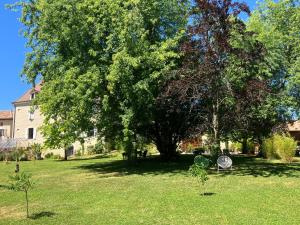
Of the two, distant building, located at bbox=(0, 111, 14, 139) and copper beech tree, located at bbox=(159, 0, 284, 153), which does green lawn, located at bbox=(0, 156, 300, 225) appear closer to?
copper beech tree, located at bbox=(159, 0, 284, 153)

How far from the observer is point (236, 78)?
2178 cm

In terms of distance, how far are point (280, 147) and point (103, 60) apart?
47.2 ft

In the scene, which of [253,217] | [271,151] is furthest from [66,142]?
[271,151]

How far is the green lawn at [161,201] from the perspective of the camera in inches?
466

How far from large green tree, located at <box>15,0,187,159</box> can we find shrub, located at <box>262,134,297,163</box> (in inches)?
413

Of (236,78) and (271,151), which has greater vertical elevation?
(236,78)

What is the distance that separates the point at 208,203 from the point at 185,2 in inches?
647

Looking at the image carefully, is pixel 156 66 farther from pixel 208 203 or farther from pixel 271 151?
pixel 271 151

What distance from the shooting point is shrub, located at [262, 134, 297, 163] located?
29797mm

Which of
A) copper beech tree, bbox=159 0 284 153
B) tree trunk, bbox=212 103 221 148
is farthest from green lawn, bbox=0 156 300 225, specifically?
copper beech tree, bbox=159 0 284 153

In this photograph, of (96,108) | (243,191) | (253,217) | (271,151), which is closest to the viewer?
(253,217)

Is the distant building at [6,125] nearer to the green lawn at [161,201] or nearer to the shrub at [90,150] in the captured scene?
the shrub at [90,150]

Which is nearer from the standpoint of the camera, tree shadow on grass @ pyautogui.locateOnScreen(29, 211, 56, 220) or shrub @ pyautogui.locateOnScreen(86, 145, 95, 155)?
tree shadow on grass @ pyautogui.locateOnScreen(29, 211, 56, 220)

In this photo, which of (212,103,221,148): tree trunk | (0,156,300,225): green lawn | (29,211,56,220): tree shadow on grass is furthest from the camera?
(212,103,221,148): tree trunk
